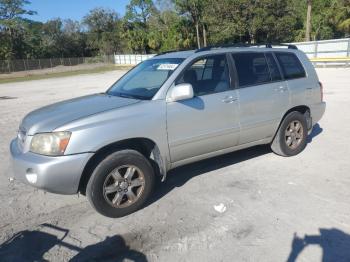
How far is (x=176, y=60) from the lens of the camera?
189 inches

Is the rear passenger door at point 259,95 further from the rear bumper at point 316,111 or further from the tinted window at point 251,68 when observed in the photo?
the rear bumper at point 316,111

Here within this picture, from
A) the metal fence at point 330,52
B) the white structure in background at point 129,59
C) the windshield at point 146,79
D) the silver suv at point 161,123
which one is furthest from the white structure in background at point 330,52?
the white structure in background at point 129,59

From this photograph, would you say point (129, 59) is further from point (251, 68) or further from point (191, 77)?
point (191, 77)

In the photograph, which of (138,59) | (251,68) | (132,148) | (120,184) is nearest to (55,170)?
(120,184)

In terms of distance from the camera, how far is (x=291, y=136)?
585cm

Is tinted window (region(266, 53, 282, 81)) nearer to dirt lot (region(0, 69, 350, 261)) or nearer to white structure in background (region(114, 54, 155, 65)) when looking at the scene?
dirt lot (region(0, 69, 350, 261))

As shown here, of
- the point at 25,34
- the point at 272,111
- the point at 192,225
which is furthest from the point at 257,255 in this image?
the point at 25,34

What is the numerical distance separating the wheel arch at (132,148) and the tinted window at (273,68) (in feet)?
7.55

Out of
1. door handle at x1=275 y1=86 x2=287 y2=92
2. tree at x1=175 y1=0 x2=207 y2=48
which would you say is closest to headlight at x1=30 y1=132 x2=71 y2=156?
door handle at x1=275 y1=86 x2=287 y2=92

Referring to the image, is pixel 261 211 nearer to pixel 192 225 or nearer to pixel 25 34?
pixel 192 225

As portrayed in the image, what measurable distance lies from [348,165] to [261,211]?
212 centimetres

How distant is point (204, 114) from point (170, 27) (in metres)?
58.2

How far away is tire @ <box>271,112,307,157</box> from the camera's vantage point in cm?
566

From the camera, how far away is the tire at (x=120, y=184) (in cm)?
389
